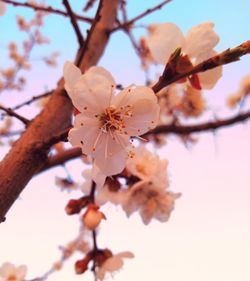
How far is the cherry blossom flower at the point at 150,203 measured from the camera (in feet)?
4.97

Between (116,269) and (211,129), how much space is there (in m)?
0.67

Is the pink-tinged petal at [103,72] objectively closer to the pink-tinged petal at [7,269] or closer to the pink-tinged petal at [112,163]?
the pink-tinged petal at [112,163]

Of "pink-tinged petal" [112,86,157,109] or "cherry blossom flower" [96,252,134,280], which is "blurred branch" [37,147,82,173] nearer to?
"cherry blossom flower" [96,252,134,280]

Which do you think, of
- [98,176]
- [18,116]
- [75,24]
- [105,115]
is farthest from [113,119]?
[75,24]

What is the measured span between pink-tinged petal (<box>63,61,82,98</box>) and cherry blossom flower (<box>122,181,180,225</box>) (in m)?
0.80

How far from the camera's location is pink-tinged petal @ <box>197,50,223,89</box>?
973mm

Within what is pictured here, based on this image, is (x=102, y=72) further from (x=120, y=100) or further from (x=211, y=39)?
(x=211, y=39)

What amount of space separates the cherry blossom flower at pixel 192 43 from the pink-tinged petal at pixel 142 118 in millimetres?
248

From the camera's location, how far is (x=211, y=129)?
1.33m

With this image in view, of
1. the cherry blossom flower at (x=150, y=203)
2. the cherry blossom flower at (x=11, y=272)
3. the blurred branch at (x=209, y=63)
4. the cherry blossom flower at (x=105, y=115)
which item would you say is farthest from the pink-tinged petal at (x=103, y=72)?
the cherry blossom flower at (x=11, y=272)

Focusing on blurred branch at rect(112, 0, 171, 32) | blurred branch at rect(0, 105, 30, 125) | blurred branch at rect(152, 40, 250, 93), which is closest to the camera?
blurred branch at rect(152, 40, 250, 93)

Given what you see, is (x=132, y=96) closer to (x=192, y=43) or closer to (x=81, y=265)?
(x=192, y=43)

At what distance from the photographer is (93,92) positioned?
0.76 metres

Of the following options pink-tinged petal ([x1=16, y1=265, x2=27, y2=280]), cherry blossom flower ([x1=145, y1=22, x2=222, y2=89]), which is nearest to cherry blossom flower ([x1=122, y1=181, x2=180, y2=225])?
Answer: cherry blossom flower ([x1=145, y1=22, x2=222, y2=89])
